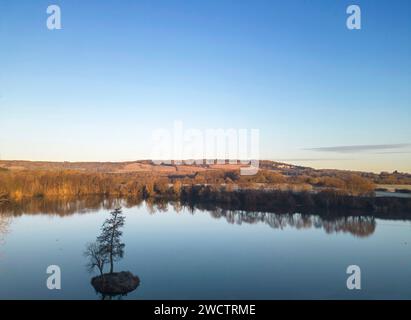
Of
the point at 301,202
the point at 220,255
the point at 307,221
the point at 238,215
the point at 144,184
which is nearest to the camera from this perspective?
the point at 220,255

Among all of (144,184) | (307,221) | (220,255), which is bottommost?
(307,221)

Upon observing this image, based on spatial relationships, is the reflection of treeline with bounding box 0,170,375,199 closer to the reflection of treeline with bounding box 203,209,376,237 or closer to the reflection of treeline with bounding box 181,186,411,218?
the reflection of treeline with bounding box 181,186,411,218

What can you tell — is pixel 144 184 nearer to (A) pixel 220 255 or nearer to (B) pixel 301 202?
(B) pixel 301 202

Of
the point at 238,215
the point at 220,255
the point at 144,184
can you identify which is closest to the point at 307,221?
the point at 238,215

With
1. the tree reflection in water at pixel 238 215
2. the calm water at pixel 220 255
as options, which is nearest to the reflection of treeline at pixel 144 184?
the tree reflection in water at pixel 238 215
